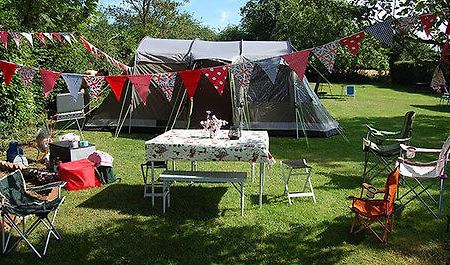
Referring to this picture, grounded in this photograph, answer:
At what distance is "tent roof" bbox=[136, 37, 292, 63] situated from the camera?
900cm

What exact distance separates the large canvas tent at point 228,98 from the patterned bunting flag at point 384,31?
4403 mm

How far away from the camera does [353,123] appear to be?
11461 mm

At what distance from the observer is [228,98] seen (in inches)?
362

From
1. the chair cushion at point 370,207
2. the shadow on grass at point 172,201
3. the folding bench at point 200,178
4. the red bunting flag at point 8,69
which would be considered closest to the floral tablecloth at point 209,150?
the folding bench at point 200,178

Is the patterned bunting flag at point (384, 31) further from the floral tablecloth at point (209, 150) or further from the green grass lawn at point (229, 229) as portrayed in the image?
the green grass lawn at point (229, 229)

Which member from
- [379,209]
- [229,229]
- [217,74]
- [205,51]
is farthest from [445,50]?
[205,51]

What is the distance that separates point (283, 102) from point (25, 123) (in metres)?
5.42

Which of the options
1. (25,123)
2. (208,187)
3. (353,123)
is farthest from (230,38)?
(208,187)

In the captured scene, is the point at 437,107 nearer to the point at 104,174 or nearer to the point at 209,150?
the point at 209,150

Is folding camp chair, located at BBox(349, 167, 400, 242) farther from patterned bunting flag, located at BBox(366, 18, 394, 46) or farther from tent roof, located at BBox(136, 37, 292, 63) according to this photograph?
tent roof, located at BBox(136, 37, 292, 63)

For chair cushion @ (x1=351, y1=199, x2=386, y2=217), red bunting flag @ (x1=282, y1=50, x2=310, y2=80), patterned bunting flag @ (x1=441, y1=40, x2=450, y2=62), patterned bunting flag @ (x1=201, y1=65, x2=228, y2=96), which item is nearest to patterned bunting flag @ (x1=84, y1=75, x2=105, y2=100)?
patterned bunting flag @ (x1=201, y1=65, x2=228, y2=96)

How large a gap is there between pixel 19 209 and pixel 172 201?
6.19 feet

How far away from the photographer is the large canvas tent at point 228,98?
29.6 feet

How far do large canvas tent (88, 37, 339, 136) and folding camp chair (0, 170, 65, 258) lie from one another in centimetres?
492
